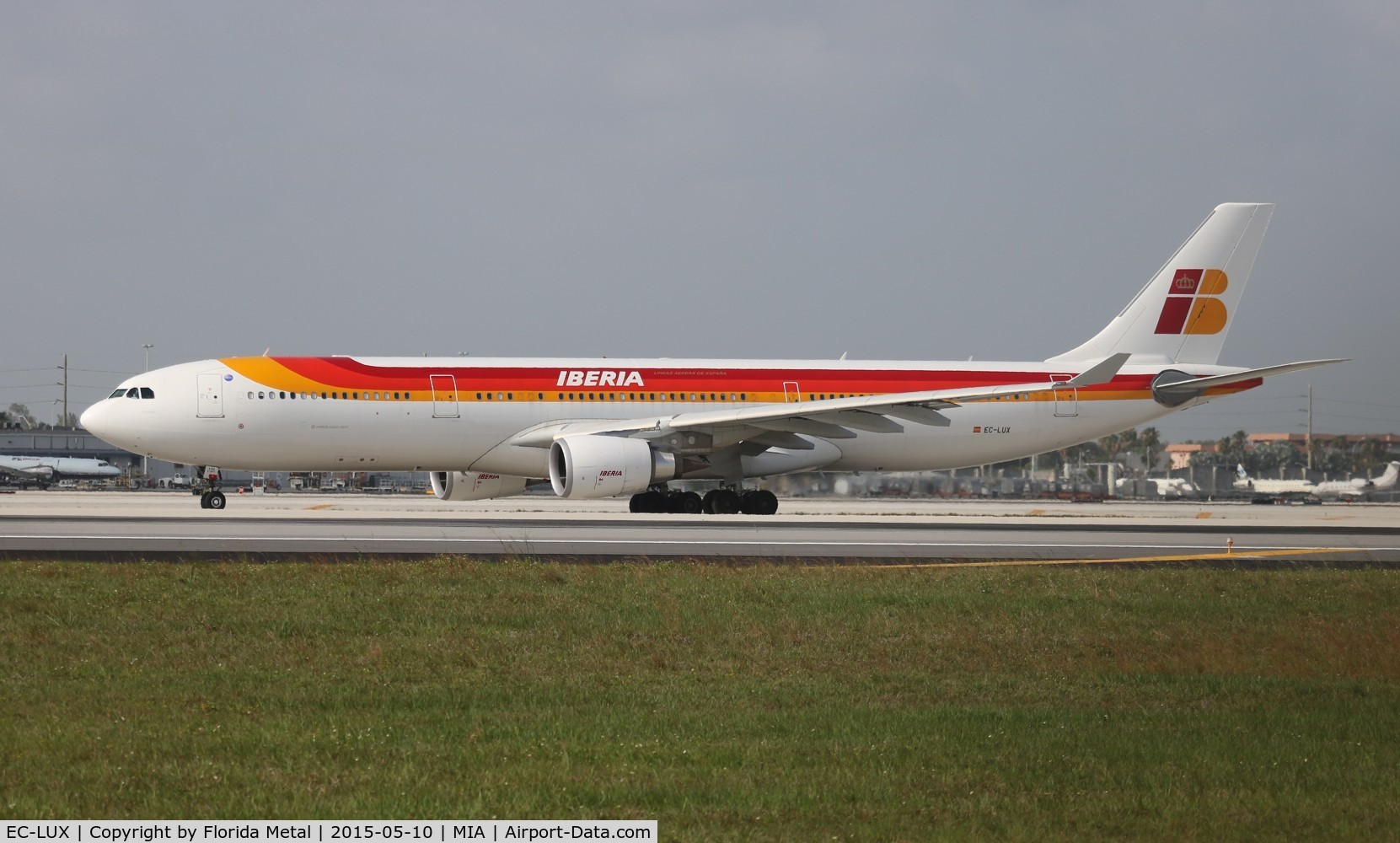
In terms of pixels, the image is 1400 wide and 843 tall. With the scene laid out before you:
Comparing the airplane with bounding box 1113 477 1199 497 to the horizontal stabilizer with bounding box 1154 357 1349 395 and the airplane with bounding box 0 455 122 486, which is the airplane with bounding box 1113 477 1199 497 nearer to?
the horizontal stabilizer with bounding box 1154 357 1349 395

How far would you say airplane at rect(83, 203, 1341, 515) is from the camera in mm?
28625

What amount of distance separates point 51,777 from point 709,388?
2537 centimetres

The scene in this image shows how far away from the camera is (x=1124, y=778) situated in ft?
21.9

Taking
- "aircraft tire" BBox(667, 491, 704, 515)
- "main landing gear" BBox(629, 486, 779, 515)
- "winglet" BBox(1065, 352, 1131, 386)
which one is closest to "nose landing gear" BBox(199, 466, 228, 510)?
"main landing gear" BBox(629, 486, 779, 515)

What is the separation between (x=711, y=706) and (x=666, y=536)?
14274mm

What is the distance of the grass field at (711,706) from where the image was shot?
6.16 meters

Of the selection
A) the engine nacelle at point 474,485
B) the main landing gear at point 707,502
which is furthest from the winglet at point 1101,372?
the engine nacelle at point 474,485

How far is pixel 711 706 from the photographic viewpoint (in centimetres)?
838

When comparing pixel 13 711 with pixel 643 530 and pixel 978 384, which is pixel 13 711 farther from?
pixel 978 384

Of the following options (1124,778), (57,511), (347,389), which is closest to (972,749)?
(1124,778)

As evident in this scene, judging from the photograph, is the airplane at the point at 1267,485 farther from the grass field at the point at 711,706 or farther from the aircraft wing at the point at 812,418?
the grass field at the point at 711,706

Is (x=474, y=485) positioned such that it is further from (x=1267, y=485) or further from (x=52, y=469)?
(x=1267, y=485)

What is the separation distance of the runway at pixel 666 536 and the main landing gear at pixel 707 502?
1.20 metres

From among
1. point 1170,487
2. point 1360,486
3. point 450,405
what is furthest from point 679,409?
point 1360,486
